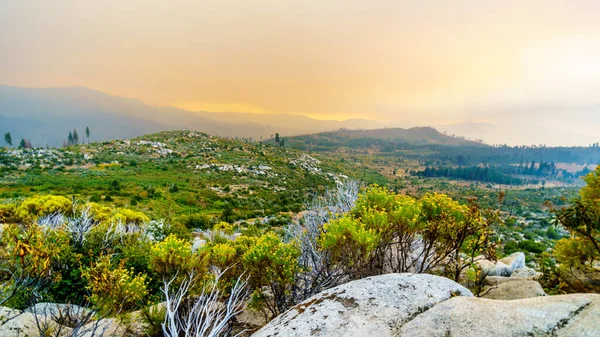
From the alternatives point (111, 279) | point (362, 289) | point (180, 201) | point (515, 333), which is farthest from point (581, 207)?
point (180, 201)

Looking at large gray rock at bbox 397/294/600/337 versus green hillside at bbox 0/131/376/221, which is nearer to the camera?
large gray rock at bbox 397/294/600/337

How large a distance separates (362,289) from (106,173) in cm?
5335

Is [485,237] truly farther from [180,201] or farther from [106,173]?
[106,173]

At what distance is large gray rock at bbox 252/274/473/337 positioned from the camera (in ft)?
15.1

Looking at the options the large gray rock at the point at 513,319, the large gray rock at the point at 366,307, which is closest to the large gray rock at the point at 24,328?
the large gray rock at the point at 366,307

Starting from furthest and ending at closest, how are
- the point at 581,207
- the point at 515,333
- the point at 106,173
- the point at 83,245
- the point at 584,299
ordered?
the point at 106,173
the point at 83,245
the point at 581,207
the point at 584,299
the point at 515,333

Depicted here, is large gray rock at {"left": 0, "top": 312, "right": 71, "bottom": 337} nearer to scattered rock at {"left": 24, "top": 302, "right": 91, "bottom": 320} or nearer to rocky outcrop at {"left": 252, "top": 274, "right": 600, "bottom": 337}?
scattered rock at {"left": 24, "top": 302, "right": 91, "bottom": 320}

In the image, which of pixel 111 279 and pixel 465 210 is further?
pixel 465 210

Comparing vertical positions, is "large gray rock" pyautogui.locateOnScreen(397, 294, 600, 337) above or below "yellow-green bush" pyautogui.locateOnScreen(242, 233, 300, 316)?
above

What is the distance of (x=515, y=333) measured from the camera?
3.72m

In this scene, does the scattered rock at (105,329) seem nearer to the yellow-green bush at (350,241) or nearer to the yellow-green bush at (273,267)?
the yellow-green bush at (273,267)

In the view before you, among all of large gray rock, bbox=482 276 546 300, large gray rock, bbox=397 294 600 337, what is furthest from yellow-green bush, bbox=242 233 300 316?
large gray rock, bbox=482 276 546 300

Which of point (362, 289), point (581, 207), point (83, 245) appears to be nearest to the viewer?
point (362, 289)

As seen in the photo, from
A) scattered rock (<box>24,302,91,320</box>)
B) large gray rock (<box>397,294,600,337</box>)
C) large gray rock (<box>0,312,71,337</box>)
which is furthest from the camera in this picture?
large gray rock (<box>0,312,71,337</box>)
